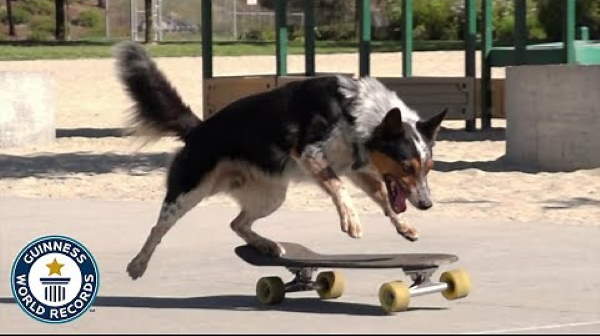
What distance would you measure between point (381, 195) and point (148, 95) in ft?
6.03

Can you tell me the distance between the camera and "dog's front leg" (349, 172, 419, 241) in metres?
9.31

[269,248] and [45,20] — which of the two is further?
[45,20]

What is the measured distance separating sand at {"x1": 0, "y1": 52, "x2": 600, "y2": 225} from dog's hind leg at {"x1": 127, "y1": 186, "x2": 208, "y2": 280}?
79cm

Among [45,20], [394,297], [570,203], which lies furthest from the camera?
[45,20]

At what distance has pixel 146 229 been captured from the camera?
13641 millimetres

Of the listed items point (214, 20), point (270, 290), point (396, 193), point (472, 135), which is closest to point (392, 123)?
point (396, 193)

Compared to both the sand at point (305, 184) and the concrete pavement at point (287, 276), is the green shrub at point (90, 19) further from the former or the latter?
the concrete pavement at point (287, 276)

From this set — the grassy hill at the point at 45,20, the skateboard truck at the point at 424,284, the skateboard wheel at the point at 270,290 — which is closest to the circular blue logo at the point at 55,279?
the skateboard wheel at the point at 270,290

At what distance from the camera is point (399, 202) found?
9.22 m

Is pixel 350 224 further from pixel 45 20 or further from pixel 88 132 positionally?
pixel 45 20

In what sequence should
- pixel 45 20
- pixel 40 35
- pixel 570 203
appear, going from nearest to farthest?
1. pixel 570 203
2. pixel 40 35
3. pixel 45 20

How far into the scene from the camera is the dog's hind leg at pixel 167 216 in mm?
9797

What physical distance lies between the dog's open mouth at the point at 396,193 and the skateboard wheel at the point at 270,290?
86 centimetres

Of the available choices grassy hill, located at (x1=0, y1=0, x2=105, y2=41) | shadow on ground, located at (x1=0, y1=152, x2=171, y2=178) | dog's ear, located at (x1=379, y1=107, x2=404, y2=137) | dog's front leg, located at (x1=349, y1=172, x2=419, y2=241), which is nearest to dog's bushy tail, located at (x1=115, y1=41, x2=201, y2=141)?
dog's front leg, located at (x1=349, y1=172, x2=419, y2=241)
